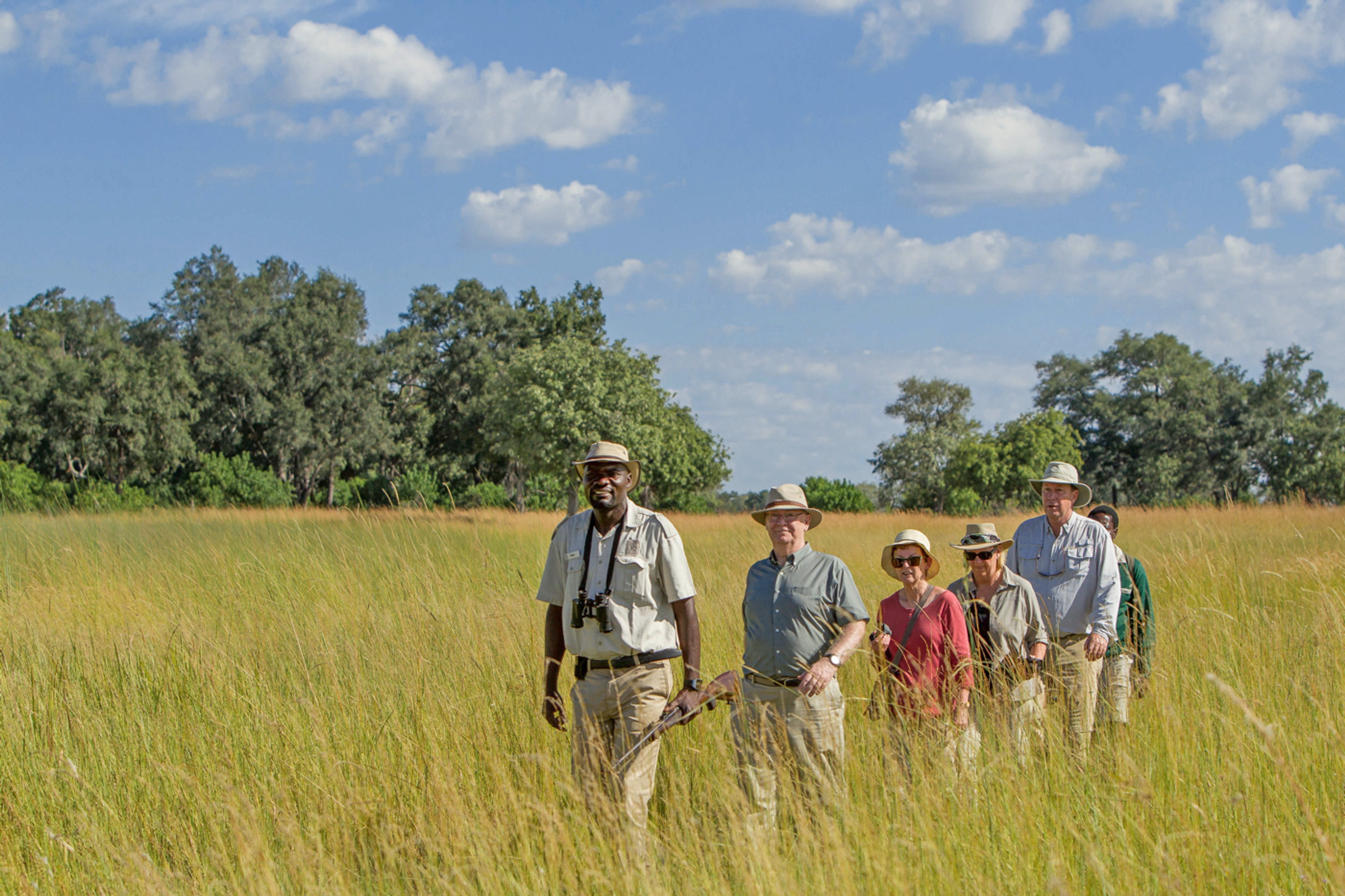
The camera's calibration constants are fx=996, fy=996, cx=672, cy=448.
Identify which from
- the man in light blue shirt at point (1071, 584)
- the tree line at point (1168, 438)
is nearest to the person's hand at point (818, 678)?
the man in light blue shirt at point (1071, 584)

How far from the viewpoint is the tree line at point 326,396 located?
112ft

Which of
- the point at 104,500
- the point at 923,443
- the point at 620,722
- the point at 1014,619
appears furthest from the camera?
the point at 923,443

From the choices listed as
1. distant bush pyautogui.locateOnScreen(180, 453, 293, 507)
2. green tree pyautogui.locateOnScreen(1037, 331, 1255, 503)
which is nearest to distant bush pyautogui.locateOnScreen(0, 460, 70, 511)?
distant bush pyautogui.locateOnScreen(180, 453, 293, 507)

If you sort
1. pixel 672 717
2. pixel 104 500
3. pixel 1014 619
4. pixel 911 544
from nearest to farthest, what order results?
pixel 672 717
pixel 911 544
pixel 1014 619
pixel 104 500

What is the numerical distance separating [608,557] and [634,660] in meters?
0.44

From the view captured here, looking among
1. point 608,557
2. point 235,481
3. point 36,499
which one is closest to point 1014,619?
point 608,557

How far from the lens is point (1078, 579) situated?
209 inches

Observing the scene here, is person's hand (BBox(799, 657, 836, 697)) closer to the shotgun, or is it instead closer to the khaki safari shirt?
the shotgun

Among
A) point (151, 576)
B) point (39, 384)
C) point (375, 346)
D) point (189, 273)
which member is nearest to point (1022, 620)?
point (151, 576)

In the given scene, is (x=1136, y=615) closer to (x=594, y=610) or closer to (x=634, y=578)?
(x=634, y=578)

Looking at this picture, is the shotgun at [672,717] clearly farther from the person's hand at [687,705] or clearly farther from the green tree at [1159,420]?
the green tree at [1159,420]

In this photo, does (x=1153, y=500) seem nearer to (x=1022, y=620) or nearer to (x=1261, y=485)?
(x=1261, y=485)

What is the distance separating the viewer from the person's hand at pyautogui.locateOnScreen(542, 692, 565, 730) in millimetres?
4270

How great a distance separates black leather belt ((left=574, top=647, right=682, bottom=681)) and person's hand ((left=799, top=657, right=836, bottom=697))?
550mm
